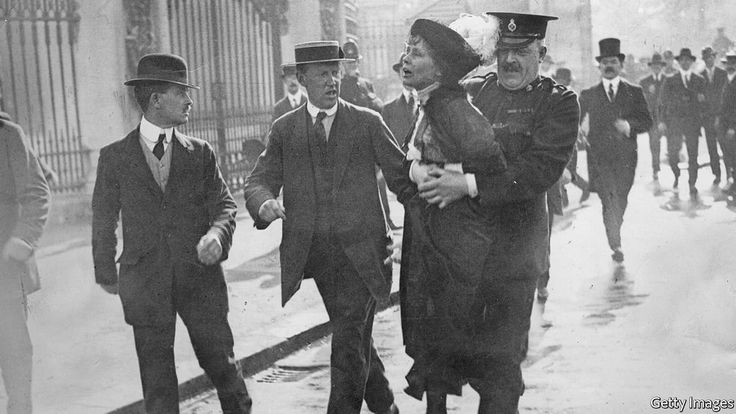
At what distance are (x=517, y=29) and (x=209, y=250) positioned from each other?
1.64 meters

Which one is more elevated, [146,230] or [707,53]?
[707,53]

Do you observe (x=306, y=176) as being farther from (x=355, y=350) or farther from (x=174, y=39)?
(x=174, y=39)

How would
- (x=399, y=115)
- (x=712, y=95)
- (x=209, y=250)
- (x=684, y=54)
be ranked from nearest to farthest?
1. (x=209, y=250)
2. (x=399, y=115)
3. (x=684, y=54)
4. (x=712, y=95)

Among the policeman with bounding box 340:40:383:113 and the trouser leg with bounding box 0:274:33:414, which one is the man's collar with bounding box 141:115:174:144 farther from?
the policeman with bounding box 340:40:383:113

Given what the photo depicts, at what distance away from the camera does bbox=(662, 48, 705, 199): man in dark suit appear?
13734mm

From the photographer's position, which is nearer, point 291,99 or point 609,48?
point 609,48

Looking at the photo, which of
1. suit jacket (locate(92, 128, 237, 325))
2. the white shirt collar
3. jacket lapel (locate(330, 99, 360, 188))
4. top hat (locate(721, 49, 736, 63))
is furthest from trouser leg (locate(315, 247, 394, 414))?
top hat (locate(721, 49, 736, 63))

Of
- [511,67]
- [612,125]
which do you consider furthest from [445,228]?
[612,125]

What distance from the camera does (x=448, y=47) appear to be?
4.26 m

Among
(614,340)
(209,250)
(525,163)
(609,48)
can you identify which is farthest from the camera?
(609,48)

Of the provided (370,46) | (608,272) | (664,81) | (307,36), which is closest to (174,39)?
(307,36)

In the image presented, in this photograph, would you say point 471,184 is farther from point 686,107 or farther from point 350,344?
point 686,107

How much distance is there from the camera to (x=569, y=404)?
5395 mm

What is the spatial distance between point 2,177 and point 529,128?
2.43 meters
